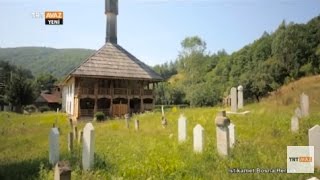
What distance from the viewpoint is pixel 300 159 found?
21.5ft

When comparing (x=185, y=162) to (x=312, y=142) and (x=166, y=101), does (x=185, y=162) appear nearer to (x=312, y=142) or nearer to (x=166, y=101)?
(x=312, y=142)

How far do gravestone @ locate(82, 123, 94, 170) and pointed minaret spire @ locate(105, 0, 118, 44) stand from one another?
29.3 m

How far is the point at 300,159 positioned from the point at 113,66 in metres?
25.9

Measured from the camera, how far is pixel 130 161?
756 centimetres

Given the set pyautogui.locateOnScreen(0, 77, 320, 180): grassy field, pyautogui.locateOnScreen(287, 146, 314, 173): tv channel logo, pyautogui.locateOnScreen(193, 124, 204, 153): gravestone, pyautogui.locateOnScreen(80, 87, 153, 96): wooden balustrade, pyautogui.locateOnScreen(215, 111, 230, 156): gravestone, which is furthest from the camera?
pyautogui.locateOnScreen(80, 87, 153, 96): wooden balustrade

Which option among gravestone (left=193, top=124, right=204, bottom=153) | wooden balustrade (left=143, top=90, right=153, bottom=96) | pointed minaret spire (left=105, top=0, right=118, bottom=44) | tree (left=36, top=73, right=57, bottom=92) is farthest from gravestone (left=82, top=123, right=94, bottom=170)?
tree (left=36, top=73, right=57, bottom=92)

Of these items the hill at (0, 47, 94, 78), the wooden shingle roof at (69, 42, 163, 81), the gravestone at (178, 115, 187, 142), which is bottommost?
the gravestone at (178, 115, 187, 142)

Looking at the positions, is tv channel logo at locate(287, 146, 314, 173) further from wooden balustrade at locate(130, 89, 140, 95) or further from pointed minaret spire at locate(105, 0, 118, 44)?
pointed minaret spire at locate(105, 0, 118, 44)

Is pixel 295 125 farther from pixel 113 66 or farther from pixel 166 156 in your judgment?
pixel 113 66

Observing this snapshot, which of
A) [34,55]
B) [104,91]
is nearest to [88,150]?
[34,55]

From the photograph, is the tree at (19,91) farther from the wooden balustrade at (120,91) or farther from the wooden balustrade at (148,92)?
the wooden balustrade at (148,92)

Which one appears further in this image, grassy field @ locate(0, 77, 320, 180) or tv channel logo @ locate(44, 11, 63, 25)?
tv channel logo @ locate(44, 11, 63, 25)

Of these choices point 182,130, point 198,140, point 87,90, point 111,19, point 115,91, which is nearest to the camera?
point 198,140

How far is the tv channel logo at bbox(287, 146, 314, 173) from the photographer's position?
20.5 feet
